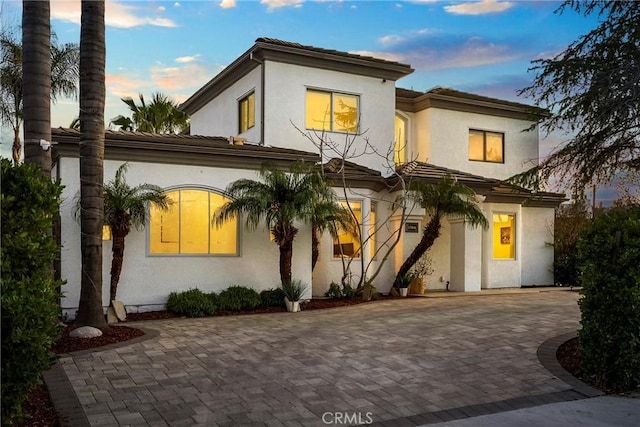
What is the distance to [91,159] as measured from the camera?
938 cm

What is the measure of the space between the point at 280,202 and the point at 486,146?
1101 centimetres

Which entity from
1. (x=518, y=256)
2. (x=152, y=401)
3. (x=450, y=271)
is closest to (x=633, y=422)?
(x=152, y=401)

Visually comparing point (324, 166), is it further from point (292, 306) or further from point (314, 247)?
point (292, 306)

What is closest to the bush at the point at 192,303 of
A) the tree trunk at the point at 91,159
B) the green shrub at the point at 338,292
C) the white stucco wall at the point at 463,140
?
the tree trunk at the point at 91,159

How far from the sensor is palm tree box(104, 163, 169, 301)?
1099 cm

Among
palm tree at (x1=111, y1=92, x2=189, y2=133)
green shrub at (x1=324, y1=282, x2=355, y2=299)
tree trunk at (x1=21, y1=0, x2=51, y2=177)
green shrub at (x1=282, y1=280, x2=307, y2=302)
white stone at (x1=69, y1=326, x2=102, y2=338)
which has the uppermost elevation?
palm tree at (x1=111, y1=92, x2=189, y2=133)

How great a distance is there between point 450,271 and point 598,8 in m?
10.4

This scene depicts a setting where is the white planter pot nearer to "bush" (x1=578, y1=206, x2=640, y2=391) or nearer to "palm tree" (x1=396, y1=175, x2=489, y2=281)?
"palm tree" (x1=396, y1=175, x2=489, y2=281)

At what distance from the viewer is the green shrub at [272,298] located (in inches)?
506

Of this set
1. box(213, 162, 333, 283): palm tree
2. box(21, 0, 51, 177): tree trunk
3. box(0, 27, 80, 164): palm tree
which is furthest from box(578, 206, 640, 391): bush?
box(0, 27, 80, 164): palm tree

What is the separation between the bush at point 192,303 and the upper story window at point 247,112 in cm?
637

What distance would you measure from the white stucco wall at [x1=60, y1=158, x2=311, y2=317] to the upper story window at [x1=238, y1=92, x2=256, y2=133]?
3966 millimetres

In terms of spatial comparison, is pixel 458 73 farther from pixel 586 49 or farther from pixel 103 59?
pixel 103 59

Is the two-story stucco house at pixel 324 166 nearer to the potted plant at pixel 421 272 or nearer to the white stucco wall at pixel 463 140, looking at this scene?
the white stucco wall at pixel 463 140
